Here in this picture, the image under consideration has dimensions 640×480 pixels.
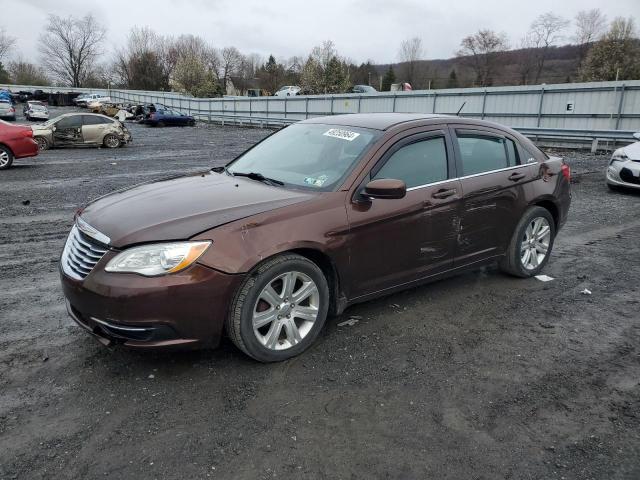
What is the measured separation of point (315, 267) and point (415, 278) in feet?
3.56

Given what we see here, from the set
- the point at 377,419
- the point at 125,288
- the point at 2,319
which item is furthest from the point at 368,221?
the point at 2,319

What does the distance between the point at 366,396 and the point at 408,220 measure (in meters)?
1.49

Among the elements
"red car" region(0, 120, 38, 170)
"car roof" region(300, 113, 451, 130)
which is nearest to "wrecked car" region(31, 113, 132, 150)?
"red car" region(0, 120, 38, 170)

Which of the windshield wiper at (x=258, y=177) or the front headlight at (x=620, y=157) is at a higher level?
the front headlight at (x=620, y=157)

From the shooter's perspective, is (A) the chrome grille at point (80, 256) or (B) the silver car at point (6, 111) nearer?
(A) the chrome grille at point (80, 256)

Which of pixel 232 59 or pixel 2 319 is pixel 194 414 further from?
pixel 232 59

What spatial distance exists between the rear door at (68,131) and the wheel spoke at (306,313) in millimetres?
19665

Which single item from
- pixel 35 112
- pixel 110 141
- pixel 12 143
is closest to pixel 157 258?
pixel 12 143

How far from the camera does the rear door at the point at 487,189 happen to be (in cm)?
452

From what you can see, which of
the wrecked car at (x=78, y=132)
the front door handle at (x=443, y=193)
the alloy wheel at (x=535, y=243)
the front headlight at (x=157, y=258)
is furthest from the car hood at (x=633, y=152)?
the wrecked car at (x=78, y=132)

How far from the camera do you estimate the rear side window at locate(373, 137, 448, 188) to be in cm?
407

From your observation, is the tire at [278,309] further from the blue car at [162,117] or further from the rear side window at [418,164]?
the blue car at [162,117]

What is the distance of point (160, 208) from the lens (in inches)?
138

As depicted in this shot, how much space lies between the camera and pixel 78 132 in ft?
66.3
